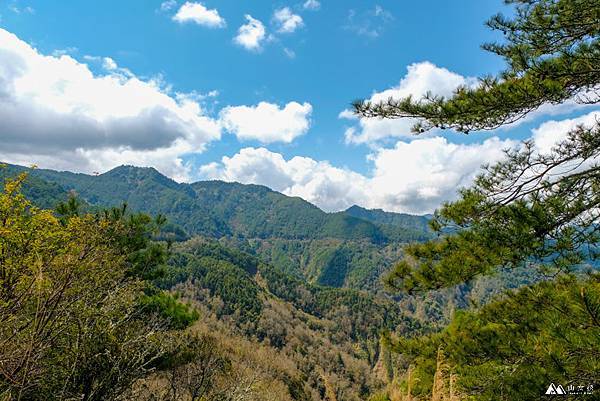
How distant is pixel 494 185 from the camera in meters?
6.71

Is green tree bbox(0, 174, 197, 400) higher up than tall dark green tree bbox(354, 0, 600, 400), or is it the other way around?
tall dark green tree bbox(354, 0, 600, 400)

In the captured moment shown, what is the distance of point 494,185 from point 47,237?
1285 cm

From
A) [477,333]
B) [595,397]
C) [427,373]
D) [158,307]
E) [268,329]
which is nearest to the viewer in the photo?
[595,397]

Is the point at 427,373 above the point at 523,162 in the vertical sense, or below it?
below

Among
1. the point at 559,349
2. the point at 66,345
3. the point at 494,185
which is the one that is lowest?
the point at 66,345

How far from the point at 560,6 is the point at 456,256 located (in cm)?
452

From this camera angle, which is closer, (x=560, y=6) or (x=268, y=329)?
(x=560, y=6)

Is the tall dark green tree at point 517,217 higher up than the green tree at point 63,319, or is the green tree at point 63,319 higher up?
the tall dark green tree at point 517,217

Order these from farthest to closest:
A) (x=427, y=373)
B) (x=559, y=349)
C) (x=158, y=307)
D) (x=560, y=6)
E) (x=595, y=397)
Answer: (x=158, y=307)
(x=427, y=373)
(x=560, y=6)
(x=595, y=397)
(x=559, y=349)

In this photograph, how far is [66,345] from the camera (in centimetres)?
664

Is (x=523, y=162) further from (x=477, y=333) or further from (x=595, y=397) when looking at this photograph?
(x=595, y=397)

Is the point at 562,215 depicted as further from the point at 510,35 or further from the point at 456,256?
the point at 510,35

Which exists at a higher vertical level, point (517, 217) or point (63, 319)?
point (517, 217)

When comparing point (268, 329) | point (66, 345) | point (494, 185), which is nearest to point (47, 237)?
point (66, 345)
